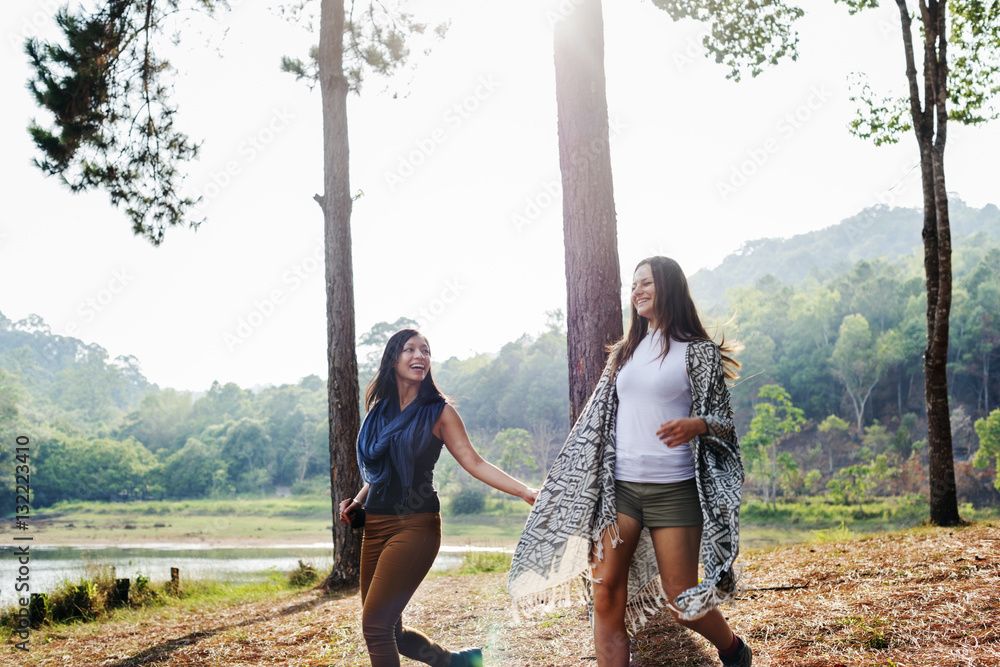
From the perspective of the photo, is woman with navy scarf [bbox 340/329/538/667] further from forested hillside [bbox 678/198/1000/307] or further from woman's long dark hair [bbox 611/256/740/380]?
forested hillside [bbox 678/198/1000/307]

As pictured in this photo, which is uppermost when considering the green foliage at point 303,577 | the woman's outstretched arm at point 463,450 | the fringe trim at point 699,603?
the woman's outstretched arm at point 463,450

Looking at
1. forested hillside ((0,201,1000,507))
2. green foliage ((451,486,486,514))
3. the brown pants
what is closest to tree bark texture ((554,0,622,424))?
the brown pants

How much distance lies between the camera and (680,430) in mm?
2438

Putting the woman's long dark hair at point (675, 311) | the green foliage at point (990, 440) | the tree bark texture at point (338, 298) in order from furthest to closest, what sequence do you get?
1. the green foliage at point (990, 440)
2. the tree bark texture at point (338, 298)
3. the woman's long dark hair at point (675, 311)

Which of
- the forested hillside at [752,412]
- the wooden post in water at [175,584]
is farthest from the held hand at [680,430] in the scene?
the forested hillside at [752,412]

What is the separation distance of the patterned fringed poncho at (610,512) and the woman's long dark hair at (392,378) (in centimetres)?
61

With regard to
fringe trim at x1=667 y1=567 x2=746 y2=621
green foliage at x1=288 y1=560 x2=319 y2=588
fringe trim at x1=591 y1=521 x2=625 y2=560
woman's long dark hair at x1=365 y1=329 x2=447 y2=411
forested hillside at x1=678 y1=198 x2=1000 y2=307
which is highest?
forested hillside at x1=678 y1=198 x2=1000 y2=307

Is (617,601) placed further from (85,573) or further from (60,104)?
(60,104)

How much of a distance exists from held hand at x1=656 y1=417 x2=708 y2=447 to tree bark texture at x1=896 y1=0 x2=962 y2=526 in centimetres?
626

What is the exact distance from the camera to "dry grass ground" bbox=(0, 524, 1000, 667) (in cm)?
308

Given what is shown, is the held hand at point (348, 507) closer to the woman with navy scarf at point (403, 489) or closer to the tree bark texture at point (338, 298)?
the woman with navy scarf at point (403, 489)

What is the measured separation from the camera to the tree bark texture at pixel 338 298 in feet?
23.6

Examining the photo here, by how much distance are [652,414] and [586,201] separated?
209 centimetres

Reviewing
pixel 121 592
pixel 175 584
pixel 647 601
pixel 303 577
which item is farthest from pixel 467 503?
pixel 647 601
